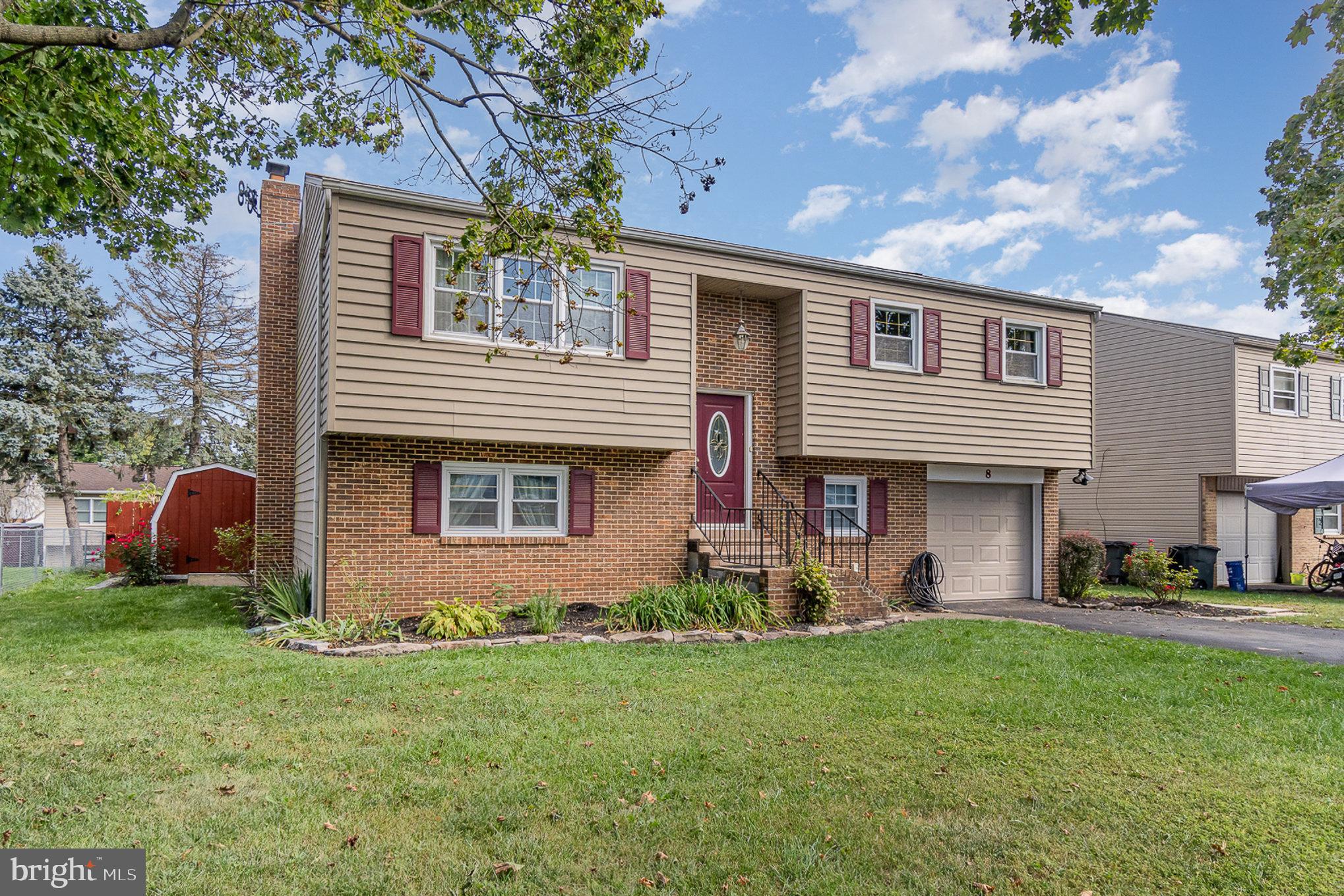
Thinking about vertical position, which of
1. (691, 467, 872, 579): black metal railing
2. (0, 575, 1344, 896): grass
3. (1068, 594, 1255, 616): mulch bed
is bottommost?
(1068, 594, 1255, 616): mulch bed

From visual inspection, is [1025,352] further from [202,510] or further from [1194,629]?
[202,510]

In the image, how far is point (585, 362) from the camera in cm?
1013

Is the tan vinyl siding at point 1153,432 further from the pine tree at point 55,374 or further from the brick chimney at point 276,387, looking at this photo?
the pine tree at point 55,374

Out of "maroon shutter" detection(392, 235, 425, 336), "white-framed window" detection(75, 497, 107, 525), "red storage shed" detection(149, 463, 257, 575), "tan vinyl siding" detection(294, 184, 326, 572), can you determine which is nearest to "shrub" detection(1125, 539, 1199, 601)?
"maroon shutter" detection(392, 235, 425, 336)

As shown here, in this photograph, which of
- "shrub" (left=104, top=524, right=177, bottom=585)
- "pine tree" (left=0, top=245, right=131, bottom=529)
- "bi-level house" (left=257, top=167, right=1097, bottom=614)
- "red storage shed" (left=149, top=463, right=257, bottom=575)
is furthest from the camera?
"pine tree" (left=0, top=245, right=131, bottom=529)

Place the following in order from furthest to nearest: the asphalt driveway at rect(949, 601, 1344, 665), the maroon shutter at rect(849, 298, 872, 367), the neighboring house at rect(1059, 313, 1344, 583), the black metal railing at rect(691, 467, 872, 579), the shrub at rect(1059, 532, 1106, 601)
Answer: the neighboring house at rect(1059, 313, 1344, 583) < the shrub at rect(1059, 532, 1106, 601) < the maroon shutter at rect(849, 298, 872, 367) < the black metal railing at rect(691, 467, 872, 579) < the asphalt driveway at rect(949, 601, 1344, 665)

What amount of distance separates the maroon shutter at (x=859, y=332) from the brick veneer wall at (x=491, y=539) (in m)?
3.23

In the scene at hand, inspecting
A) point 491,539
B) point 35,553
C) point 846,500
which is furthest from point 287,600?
point 35,553

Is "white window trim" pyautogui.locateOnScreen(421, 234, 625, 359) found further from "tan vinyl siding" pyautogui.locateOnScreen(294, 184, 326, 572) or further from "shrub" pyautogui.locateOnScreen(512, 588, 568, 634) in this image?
"shrub" pyautogui.locateOnScreen(512, 588, 568, 634)

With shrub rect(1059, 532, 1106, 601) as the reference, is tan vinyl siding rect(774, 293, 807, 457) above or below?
above

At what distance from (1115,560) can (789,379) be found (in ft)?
35.7

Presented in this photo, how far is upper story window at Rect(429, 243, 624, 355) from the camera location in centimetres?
950

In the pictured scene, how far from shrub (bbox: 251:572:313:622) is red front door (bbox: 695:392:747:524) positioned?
18.3 feet

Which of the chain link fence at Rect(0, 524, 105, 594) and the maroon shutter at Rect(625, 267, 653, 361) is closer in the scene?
the maroon shutter at Rect(625, 267, 653, 361)
